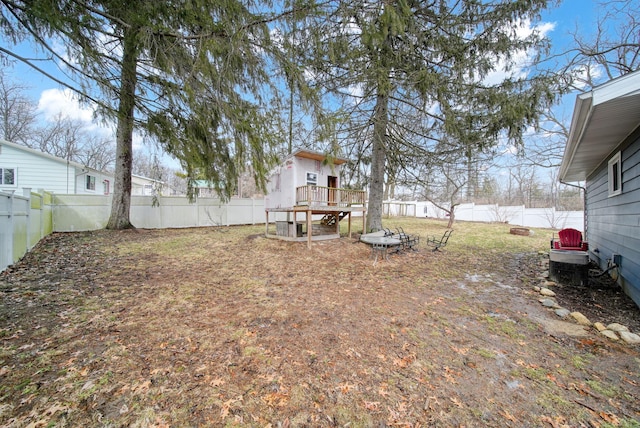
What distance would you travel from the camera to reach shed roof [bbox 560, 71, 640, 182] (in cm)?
287

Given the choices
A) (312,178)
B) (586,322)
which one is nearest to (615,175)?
(586,322)

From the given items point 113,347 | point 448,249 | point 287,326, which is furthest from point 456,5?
point 113,347

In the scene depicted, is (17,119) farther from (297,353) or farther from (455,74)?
(455,74)

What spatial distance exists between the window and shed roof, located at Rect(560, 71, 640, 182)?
21.6 m

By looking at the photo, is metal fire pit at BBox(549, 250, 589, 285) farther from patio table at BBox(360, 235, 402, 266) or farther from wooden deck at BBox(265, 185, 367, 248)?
wooden deck at BBox(265, 185, 367, 248)

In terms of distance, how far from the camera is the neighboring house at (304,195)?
9.21 metres

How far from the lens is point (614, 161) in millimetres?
5238

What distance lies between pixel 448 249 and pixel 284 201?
6208 mm

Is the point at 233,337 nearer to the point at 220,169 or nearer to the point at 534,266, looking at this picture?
the point at 220,169

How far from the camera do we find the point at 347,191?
1000cm

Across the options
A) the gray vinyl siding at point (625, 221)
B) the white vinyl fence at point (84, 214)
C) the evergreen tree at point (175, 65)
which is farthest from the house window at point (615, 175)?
the white vinyl fence at point (84, 214)

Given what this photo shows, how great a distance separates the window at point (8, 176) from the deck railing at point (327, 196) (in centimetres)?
1561

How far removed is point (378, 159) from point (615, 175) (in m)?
5.96

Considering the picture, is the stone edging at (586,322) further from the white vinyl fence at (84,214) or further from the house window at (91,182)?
the house window at (91,182)
